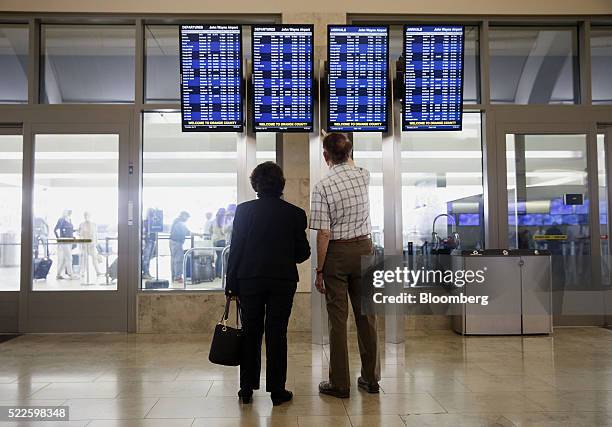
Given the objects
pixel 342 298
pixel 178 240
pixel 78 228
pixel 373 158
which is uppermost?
pixel 373 158

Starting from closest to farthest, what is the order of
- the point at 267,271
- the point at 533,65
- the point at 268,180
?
the point at 267,271, the point at 268,180, the point at 533,65

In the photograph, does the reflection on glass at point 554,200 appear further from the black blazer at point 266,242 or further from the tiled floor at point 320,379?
the black blazer at point 266,242

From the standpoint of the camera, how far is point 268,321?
10.0 feet

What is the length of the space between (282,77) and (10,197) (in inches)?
133

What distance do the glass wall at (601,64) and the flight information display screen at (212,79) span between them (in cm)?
415

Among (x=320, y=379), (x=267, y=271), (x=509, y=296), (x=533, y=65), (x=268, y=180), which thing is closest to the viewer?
(x=267, y=271)

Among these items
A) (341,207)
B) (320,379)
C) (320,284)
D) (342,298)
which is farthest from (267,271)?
(320,379)

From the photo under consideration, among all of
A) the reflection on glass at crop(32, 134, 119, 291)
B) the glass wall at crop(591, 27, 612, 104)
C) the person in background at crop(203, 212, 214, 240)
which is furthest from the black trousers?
the glass wall at crop(591, 27, 612, 104)

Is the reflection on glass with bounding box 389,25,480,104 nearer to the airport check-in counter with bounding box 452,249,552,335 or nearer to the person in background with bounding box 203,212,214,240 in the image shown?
the airport check-in counter with bounding box 452,249,552,335

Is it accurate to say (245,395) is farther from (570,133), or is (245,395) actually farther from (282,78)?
(570,133)

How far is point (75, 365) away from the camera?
4.17 m

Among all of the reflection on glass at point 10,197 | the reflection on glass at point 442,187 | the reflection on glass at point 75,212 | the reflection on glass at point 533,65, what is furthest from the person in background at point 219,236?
the reflection on glass at point 533,65

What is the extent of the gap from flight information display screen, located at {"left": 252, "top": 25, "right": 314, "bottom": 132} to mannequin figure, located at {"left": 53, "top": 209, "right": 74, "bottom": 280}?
2436mm

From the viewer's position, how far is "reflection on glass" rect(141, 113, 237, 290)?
583 centimetres
